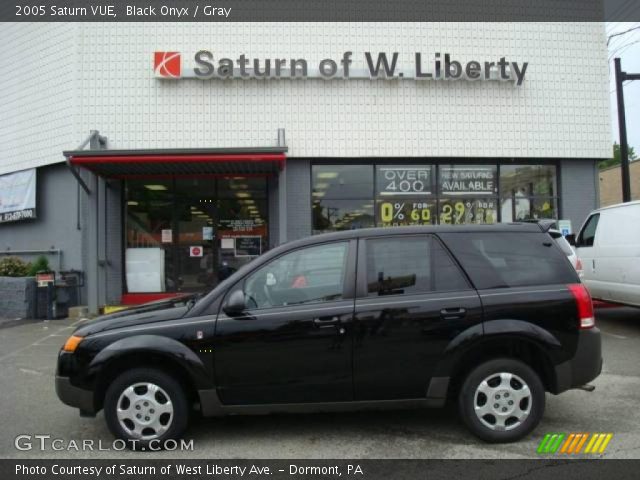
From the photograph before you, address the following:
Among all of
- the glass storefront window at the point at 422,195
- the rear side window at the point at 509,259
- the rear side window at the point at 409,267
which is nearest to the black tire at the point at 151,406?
the rear side window at the point at 409,267

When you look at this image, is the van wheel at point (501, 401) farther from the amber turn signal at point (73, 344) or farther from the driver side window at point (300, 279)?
the amber turn signal at point (73, 344)

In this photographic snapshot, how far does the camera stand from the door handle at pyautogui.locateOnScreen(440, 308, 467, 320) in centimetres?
412

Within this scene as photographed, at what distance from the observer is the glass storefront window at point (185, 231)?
41.9ft

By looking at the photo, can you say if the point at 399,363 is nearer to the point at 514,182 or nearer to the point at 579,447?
the point at 579,447

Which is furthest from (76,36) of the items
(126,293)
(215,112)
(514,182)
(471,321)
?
(471,321)

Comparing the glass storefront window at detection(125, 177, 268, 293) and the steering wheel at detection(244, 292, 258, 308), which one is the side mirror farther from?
the glass storefront window at detection(125, 177, 268, 293)

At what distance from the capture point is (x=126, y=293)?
1268 centimetres

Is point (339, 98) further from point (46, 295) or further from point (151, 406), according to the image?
point (151, 406)

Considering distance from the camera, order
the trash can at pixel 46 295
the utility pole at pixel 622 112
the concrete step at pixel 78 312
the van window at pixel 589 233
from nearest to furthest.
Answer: the van window at pixel 589 233, the trash can at pixel 46 295, the concrete step at pixel 78 312, the utility pole at pixel 622 112

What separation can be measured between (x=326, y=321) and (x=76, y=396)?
214cm

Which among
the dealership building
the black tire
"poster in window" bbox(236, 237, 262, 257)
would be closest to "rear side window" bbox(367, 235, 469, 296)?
the black tire

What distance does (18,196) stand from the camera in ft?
45.3

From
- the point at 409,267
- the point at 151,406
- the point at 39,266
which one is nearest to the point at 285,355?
the point at 151,406

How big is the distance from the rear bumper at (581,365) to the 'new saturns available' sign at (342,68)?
9.73 metres
